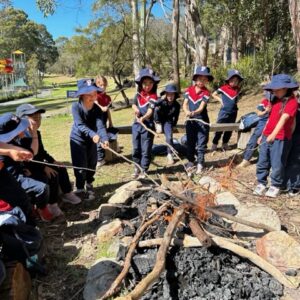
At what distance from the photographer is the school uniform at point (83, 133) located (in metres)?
4.80

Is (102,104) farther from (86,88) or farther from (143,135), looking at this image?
(86,88)

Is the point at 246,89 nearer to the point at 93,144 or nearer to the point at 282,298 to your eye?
the point at 93,144

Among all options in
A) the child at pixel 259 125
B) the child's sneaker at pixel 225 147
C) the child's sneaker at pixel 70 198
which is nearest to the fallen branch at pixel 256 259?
the child's sneaker at pixel 70 198

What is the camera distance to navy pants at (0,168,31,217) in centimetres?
339

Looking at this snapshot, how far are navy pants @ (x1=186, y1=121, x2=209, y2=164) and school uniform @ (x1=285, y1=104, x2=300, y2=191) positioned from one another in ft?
4.59

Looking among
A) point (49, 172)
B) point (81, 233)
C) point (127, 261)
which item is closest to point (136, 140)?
point (49, 172)

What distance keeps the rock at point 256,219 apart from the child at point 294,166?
1.21m

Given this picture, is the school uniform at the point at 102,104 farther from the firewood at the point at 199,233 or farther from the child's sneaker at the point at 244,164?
the firewood at the point at 199,233

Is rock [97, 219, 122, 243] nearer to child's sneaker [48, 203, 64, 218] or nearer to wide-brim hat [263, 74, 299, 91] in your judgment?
child's sneaker [48, 203, 64, 218]

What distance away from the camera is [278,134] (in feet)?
14.8

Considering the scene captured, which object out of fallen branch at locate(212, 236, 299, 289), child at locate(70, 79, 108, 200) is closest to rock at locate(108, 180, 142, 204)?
child at locate(70, 79, 108, 200)

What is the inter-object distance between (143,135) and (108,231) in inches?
83.6

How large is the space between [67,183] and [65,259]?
143 centimetres

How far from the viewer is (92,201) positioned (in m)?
4.97
